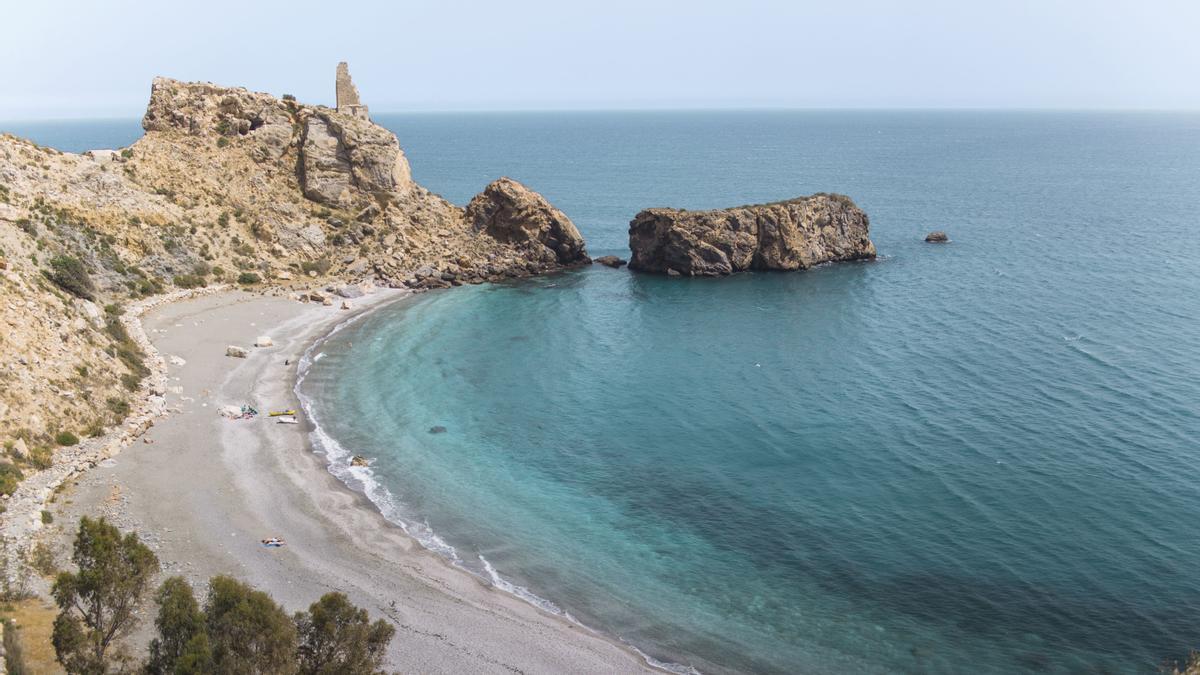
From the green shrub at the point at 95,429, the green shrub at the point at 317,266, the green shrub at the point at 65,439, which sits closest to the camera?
the green shrub at the point at 65,439

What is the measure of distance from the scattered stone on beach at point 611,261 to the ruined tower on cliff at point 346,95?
Answer: 3269cm

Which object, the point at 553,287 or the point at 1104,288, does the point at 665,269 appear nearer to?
the point at 553,287

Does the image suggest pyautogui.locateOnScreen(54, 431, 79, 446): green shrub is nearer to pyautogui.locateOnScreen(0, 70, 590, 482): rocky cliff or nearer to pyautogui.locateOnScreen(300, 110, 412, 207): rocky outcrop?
pyautogui.locateOnScreen(0, 70, 590, 482): rocky cliff

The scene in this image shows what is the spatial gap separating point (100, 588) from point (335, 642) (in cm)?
781

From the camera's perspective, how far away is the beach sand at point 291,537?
110 ft

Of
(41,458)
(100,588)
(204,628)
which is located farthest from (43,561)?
(204,628)

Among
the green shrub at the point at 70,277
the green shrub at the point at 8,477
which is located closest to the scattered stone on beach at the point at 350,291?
the green shrub at the point at 70,277

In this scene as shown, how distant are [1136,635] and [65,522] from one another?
150 feet

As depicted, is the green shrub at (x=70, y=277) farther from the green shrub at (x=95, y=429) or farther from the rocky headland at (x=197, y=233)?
the green shrub at (x=95, y=429)

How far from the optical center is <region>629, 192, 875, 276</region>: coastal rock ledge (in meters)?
97.9

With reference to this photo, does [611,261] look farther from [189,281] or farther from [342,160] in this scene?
[189,281]

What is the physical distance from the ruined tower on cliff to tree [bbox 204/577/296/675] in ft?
272

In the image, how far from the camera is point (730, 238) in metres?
98.6

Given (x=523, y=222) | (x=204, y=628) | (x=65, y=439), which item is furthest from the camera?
(x=523, y=222)
